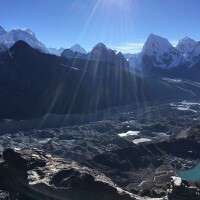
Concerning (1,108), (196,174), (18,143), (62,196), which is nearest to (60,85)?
(1,108)

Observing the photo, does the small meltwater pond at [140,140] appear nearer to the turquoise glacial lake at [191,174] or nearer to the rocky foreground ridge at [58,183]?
the turquoise glacial lake at [191,174]

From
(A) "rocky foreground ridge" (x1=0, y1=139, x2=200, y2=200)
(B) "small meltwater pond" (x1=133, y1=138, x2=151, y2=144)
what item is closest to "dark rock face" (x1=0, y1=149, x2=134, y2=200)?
(A) "rocky foreground ridge" (x1=0, y1=139, x2=200, y2=200)

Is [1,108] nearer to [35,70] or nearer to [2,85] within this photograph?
[2,85]

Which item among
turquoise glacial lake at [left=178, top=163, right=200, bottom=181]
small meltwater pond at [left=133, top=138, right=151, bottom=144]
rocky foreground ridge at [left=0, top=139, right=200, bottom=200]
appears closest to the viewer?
rocky foreground ridge at [left=0, top=139, right=200, bottom=200]

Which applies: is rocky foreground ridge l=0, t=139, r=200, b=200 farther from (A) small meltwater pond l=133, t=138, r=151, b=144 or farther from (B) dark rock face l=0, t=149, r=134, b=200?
(A) small meltwater pond l=133, t=138, r=151, b=144

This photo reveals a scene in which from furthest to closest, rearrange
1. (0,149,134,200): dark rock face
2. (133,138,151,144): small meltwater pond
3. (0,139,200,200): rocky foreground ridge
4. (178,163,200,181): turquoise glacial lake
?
1. (133,138,151,144): small meltwater pond
2. (178,163,200,181): turquoise glacial lake
3. (0,149,134,200): dark rock face
4. (0,139,200,200): rocky foreground ridge

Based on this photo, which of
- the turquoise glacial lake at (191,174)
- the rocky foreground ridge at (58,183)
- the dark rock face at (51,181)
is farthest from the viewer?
the turquoise glacial lake at (191,174)

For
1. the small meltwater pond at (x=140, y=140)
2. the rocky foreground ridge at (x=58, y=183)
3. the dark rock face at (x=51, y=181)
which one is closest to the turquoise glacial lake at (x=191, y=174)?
the small meltwater pond at (x=140, y=140)

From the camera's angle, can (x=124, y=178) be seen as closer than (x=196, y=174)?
Yes
